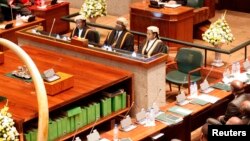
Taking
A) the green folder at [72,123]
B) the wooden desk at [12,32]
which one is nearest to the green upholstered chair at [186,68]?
the green folder at [72,123]

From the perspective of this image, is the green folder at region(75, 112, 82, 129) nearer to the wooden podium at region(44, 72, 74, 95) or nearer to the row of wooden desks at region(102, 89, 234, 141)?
the wooden podium at region(44, 72, 74, 95)

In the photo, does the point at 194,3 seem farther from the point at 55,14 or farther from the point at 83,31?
the point at 83,31

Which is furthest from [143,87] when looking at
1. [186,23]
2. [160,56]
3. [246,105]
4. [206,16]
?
[206,16]

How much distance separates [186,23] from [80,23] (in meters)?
2.85

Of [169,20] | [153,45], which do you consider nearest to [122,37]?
[153,45]

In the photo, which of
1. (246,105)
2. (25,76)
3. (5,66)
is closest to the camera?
(246,105)

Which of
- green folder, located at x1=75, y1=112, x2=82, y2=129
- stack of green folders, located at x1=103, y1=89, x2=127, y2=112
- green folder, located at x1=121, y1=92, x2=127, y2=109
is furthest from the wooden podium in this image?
green folder, located at x1=121, y1=92, x2=127, y2=109

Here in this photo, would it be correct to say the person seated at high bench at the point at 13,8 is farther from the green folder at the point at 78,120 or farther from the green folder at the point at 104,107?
the green folder at the point at 78,120

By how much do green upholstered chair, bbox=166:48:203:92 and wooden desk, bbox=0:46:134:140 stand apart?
1250 mm

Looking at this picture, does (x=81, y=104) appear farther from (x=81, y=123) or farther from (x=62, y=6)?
(x=62, y=6)

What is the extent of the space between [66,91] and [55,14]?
5686 millimetres

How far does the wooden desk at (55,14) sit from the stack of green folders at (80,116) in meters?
5.01

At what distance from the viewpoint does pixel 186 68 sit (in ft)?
31.3

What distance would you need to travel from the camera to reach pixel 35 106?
711 cm
